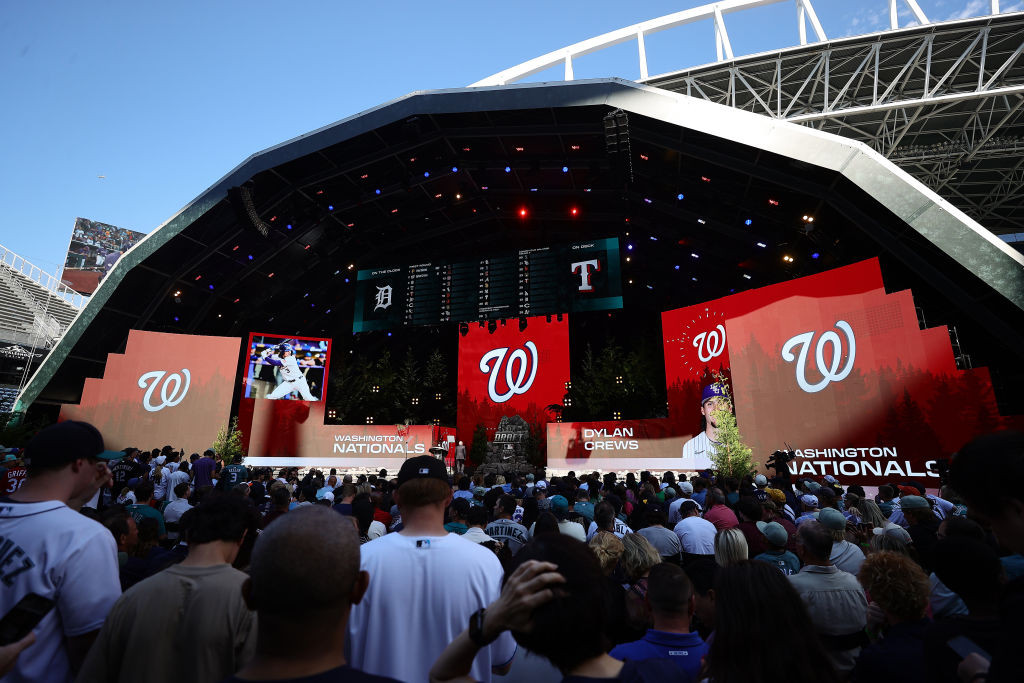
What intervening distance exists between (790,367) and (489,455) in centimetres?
1295

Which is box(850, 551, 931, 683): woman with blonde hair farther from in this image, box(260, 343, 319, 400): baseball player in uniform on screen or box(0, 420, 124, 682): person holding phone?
box(260, 343, 319, 400): baseball player in uniform on screen

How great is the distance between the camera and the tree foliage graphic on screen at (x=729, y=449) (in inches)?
634

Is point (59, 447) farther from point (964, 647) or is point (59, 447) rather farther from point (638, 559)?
point (964, 647)

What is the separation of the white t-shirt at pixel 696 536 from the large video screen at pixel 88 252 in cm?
5692

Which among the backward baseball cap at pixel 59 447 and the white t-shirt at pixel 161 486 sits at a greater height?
the backward baseball cap at pixel 59 447

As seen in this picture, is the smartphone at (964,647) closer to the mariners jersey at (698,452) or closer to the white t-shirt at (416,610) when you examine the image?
the white t-shirt at (416,610)

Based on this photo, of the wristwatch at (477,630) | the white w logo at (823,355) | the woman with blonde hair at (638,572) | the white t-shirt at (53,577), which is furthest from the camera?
the white w logo at (823,355)

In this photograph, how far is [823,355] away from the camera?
15625 millimetres

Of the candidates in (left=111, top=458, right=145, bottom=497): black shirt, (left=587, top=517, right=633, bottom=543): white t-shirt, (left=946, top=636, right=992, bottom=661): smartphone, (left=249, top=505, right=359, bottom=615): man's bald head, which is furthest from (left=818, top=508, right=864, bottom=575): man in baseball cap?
(left=111, top=458, right=145, bottom=497): black shirt

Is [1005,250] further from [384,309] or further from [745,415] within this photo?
[384,309]

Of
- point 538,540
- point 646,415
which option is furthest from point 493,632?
point 646,415

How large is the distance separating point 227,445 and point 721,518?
70.7ft

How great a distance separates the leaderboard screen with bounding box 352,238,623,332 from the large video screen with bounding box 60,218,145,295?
39275 millimetres

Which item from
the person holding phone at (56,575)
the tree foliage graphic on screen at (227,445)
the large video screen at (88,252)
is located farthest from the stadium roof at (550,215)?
the large video screen at (88,252)
